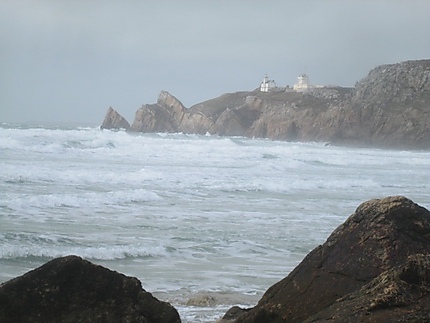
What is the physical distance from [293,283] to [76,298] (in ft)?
5.09

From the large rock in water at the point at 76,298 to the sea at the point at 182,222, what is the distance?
2491 millimetres

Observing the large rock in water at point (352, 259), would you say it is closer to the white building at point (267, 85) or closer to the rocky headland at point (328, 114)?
the rocky headland at point (328, 114)

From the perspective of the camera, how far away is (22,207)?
593 inches

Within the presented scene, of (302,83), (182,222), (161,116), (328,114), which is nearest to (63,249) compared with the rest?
(182,222)

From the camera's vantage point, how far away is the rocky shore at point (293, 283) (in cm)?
396

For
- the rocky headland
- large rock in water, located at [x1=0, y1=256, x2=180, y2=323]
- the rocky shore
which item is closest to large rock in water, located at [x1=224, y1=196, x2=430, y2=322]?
the rocky shore

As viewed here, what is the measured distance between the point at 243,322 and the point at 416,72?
95.3 meters

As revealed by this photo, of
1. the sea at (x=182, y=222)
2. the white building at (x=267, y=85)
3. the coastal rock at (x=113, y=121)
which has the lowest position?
the sea at (x=182, y=222)

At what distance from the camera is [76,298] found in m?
4.02

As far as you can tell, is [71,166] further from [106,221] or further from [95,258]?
[95,258]

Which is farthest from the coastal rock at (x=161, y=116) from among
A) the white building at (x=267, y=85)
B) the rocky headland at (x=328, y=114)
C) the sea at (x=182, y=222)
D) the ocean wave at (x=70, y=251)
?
the ocean wave at (x=70, y=251)

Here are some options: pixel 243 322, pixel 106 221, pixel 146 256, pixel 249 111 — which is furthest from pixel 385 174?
pixel 249 111

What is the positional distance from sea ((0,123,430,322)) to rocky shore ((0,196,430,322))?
228cm

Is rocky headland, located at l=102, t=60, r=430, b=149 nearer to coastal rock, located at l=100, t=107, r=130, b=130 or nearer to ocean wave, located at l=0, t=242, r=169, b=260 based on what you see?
coastal rock, located at l=100, t=107, r=130, b=130
